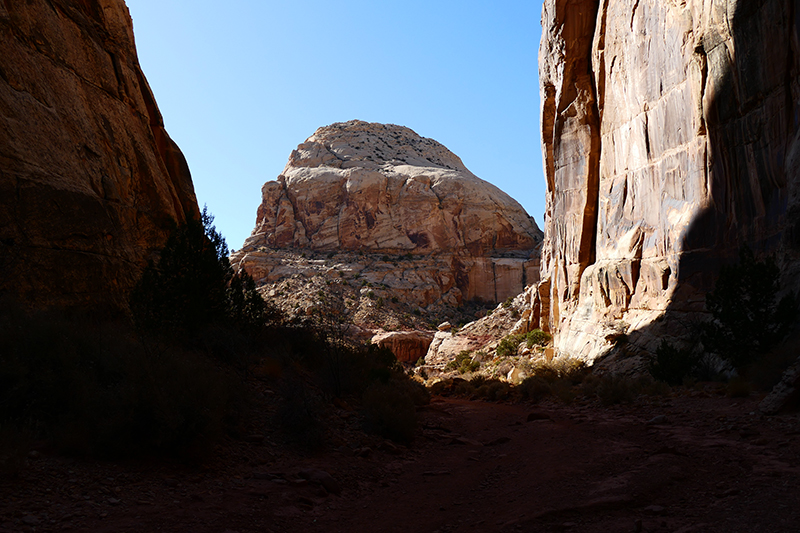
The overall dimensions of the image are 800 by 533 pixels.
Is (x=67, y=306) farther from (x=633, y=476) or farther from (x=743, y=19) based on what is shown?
(x=743, y=19)

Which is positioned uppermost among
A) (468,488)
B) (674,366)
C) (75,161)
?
(75,161)

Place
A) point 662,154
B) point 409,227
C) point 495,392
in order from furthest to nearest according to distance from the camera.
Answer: point 409,227 → point 662,154 → point 495,392

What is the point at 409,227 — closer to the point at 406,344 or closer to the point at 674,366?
the point at 406,344

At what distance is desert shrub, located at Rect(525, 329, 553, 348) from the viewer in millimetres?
31612

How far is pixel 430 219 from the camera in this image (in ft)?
225

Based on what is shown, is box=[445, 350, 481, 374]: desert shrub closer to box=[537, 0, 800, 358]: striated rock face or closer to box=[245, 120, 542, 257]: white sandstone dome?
box=[537, 0, 800, 358]: striated rock face

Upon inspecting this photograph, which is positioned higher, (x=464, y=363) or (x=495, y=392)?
(x=495, y=392)

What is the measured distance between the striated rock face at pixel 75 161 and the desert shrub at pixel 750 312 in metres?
16.7

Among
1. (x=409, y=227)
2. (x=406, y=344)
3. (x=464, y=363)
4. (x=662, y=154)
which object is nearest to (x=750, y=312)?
(x=662, y=154)

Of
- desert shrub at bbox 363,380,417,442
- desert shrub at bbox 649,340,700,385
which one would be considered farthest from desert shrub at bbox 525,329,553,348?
desert shrub at bbox 363,380,417,442

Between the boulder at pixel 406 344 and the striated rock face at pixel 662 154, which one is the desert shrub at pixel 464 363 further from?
the boulder at pixel 406 344

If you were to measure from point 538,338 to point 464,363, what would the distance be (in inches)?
202

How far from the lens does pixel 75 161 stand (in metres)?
14.5

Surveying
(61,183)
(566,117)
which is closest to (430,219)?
(566,117)
